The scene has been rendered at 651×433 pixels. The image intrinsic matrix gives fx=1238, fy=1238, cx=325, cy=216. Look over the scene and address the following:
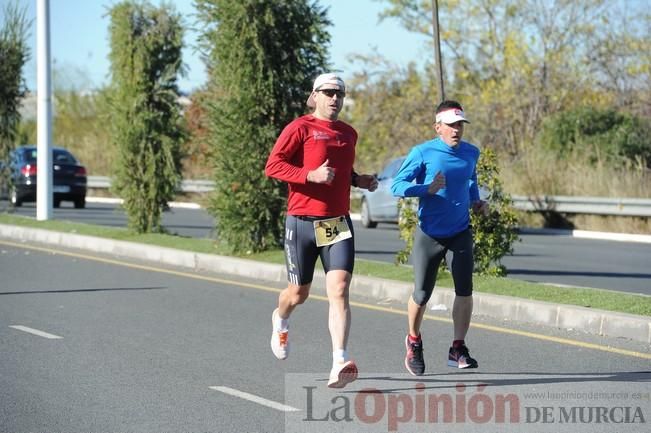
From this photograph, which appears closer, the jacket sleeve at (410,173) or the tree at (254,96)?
the jacket sleeve at (410,173)

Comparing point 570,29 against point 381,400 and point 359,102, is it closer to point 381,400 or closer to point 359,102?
point 359,102

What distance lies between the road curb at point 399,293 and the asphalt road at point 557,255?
2.65 m

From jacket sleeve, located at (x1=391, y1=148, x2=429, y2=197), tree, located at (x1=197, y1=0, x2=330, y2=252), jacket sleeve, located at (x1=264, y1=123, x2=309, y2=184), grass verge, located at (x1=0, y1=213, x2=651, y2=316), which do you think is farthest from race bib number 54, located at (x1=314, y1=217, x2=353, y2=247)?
tree, located at (x1=197, y1=0, x2=330, y2=252)

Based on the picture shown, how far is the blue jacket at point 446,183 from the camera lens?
879 centimetres

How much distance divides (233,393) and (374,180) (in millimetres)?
1743

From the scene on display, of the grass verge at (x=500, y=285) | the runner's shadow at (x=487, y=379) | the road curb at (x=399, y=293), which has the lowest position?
the runner's shadow at (x=487, y=379)

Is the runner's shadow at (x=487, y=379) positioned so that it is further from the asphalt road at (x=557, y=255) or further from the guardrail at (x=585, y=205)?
the guardrail at (x=585, y=205)

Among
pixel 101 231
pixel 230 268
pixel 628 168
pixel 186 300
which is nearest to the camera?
pixel 186 300

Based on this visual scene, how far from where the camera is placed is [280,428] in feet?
22.8

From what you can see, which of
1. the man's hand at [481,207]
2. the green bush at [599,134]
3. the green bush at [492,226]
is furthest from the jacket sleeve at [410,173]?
the green bush at [599,134]

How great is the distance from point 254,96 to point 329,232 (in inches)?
349

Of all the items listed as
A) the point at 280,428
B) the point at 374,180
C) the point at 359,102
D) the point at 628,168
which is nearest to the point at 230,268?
the point at 374,180

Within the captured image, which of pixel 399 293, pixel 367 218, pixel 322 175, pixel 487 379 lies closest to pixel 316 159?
pixel 322 175

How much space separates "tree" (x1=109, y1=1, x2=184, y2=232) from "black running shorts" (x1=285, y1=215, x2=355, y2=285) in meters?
12.8
